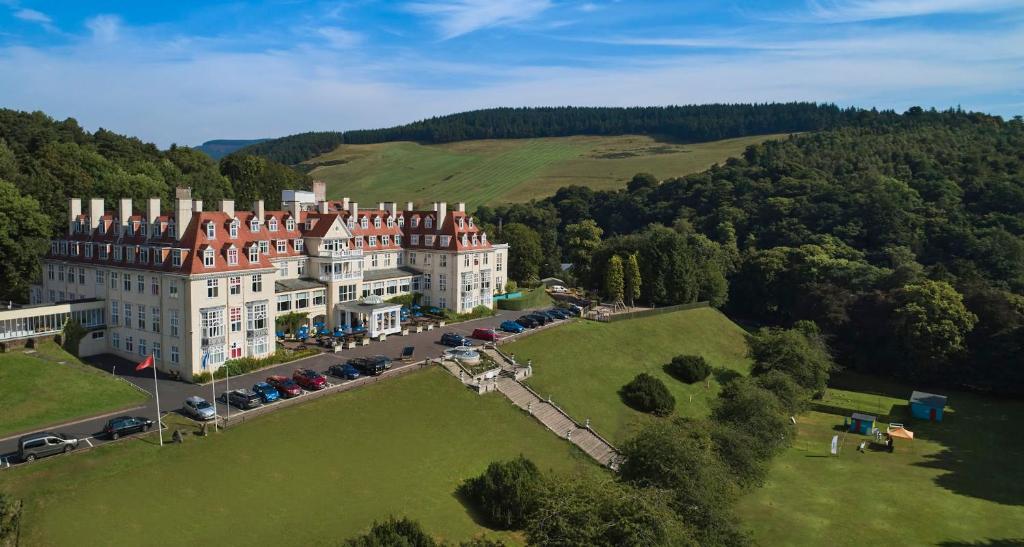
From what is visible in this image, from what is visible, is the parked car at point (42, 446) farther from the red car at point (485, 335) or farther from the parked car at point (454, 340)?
the red car at point (485, 335)

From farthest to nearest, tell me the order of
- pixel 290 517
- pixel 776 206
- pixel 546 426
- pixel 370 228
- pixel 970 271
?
pixel 776 206 < pixel 970 271 < pixel 370 228 < pixel 546 426 < pixel 290 517

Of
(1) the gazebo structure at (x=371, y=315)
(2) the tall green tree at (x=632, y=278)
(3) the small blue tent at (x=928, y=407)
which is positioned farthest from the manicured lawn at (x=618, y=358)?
(3) the small blue tent at (x=928, y=407)

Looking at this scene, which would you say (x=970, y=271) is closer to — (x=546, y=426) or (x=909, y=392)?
(x=909, y=392)

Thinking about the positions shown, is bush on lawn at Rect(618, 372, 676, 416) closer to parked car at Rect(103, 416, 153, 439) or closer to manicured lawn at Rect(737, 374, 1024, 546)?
manicured lawn at Rect(737, 374, 1024, 546)

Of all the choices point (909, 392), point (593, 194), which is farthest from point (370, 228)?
point (593, 194)

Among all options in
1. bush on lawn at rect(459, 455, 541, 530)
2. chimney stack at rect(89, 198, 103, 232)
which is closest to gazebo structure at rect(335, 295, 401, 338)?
chimney stack at rect(89, 198, 103, 232)

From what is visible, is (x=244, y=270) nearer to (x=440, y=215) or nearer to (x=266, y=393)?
(x=266, y=393)
